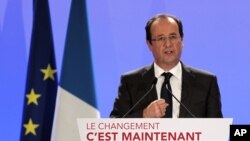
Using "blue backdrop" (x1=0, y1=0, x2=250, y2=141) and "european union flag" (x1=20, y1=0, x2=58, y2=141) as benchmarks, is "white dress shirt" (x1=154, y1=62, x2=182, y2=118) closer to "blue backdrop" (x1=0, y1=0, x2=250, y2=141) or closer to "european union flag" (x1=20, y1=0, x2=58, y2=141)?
"blue backdrop" (x1=0, y1=0, x2=250, y2=141)

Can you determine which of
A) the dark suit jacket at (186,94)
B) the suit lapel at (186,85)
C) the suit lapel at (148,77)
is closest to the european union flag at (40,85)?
the dark suit jacket at (186,94)

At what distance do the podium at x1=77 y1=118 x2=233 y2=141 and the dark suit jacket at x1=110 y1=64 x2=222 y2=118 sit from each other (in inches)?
24.4

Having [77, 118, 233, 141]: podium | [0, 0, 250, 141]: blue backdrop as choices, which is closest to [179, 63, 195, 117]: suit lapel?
[0, 0, 250, 141]: blue backdrop

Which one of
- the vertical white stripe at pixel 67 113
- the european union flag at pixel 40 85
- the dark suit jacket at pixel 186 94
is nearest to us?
the dark suit jacket at pixel 186 94

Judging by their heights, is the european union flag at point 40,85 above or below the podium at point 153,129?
above

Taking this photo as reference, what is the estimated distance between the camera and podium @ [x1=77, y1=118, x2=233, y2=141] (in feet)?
5.74

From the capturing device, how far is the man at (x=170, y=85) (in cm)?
254

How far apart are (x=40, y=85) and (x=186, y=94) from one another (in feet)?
3.71

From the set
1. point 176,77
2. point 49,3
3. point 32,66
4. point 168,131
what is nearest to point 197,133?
point 168,131

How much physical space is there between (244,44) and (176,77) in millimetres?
836

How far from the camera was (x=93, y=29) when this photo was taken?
344cm

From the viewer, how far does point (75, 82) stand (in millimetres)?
3178

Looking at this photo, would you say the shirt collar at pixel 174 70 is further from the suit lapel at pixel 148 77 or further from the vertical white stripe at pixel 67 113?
the vertical white stripe at pixel 67 113

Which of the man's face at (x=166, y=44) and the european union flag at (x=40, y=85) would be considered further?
the european union flag at (x=40, y=85)
